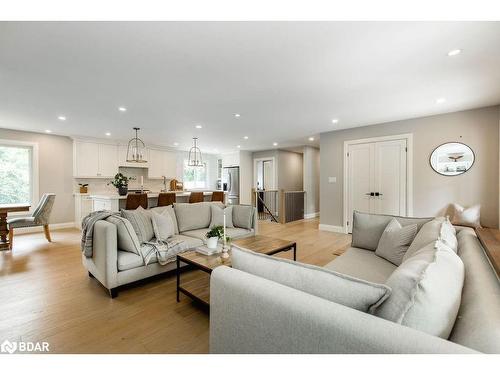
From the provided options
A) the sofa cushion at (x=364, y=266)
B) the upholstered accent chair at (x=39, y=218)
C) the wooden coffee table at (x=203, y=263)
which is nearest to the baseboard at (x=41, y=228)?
the upholstered accent chair at (x=39, y=218)

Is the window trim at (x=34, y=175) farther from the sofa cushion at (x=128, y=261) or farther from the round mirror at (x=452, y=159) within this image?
the round mirror at (x=452, y=159)

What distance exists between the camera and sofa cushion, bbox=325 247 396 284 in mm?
1836

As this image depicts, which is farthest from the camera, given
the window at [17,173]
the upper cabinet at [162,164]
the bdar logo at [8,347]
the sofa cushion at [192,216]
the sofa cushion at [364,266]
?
the upper cabinet at [162,164]

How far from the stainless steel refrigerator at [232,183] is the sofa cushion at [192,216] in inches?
200

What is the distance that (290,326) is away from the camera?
2.90 feet

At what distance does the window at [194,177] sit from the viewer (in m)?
8.95

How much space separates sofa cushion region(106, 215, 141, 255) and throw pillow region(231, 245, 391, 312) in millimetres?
1683

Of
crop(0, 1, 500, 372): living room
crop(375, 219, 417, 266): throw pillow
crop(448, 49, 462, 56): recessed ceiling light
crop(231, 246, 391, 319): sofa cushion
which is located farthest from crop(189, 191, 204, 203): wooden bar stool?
crop(448, 49, 462, 56): recessed ceiling light

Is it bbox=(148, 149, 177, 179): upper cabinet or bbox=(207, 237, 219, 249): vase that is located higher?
bbox=(148, 149, 177, 179): upper cabinet

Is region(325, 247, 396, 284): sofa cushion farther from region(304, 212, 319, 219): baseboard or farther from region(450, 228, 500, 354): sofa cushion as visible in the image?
region(304, 212, 319, 219): baseboard

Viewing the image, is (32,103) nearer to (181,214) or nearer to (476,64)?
(181,214)

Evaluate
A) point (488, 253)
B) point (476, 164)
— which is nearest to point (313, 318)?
point (488, 253)

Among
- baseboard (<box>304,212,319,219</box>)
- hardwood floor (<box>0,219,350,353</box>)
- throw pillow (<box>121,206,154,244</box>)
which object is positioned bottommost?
hardwood floor (<box>0,219,350,353</box>)

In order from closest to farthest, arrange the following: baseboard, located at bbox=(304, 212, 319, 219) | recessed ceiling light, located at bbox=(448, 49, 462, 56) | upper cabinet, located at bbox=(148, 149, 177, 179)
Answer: recessed ceiling light, located at bbox=(448, 49, 462, 56), upper cabinet, located at bbox=(148, 149, 177, 179), baseboard, located at bbox=(304, 212, 319, 219)
